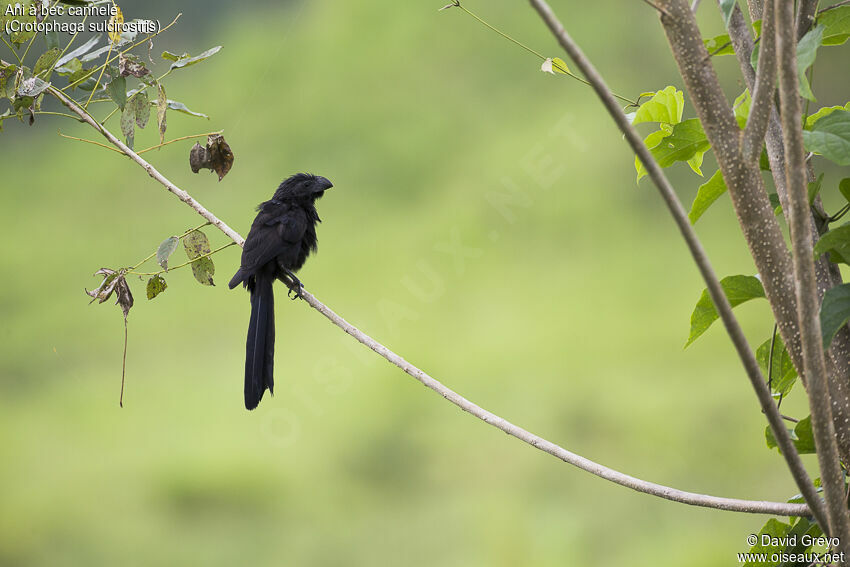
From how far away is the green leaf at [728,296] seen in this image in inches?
25.7

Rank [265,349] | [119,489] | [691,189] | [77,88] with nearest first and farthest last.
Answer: [77,88] → [265,349] → [119,489] → [691,189]

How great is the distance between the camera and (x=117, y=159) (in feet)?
7.95

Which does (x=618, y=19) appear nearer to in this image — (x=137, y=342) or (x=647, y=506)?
(x=647, y=506)

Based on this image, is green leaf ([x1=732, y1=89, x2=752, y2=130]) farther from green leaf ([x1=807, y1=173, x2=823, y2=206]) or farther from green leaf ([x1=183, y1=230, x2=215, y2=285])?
green leaf ([x1=183, y1=230, x2=215, y2=285])

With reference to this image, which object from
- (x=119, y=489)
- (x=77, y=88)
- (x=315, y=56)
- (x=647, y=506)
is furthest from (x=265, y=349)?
(x=315, y=56)

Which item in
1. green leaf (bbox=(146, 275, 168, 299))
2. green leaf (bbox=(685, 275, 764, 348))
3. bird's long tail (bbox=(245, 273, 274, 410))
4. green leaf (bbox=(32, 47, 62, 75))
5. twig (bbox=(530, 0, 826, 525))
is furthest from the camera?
bird's long tail (bbox=(245, 273, 274, 410))

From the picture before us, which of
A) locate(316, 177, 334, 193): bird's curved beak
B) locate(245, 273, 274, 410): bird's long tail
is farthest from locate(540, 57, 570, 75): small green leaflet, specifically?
locate(316, 177, 334, 193): bird's curved beak

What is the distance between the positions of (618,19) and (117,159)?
175 cm

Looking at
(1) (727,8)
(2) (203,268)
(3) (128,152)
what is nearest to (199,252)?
(2) (203,268)

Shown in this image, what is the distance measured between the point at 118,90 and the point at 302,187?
29.2 inches

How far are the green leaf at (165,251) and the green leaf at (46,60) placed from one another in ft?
0.93

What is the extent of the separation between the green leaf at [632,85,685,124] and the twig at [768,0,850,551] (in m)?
0.27

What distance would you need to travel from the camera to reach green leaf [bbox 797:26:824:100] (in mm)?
533

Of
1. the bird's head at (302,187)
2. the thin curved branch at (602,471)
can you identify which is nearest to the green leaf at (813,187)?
the thin curved branch at (602,471)
